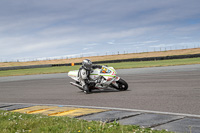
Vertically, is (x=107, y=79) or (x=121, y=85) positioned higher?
(x=107, y=79)

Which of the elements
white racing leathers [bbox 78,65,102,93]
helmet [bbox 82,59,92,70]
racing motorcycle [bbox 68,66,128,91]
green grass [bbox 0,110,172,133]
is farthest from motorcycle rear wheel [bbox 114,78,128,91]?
green grass [bbox 0,110,172,133]

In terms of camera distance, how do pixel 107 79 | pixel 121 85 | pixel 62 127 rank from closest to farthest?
pixel 62 127
pixel 107 79
pixel 121 85

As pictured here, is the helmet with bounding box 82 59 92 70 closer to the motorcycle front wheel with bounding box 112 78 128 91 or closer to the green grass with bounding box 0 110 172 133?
the motorcycle front wheel with bounding box 112 78 128 91

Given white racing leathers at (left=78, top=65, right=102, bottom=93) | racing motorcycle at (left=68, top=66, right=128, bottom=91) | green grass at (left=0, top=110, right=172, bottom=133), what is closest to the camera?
green grass at (left=0, top=110, right=172, bottom=133)

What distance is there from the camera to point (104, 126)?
508 cm

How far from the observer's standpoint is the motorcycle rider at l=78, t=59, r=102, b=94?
1172cm

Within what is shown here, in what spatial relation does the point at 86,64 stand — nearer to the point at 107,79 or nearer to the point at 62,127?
the point at 107,79

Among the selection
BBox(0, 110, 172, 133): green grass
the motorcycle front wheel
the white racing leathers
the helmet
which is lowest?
BBox(0, 110, 172, 133): green grass

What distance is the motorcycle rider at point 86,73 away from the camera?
1172 centimetres

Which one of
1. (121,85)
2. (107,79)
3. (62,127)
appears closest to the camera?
(62,127)

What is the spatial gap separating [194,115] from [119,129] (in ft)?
7.70

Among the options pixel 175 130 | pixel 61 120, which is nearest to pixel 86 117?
pixel 61 120

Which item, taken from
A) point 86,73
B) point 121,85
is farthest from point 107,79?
point 86,73

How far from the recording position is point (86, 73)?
11898 mm
